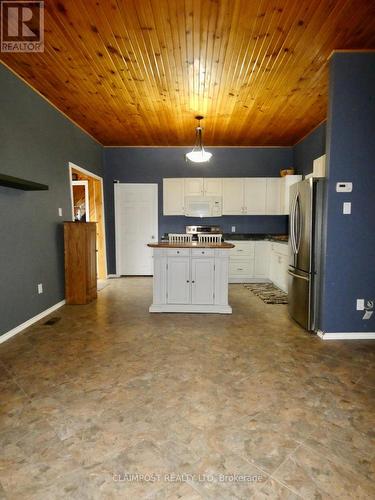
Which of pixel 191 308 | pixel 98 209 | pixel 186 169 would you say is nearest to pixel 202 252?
pixel 191 308

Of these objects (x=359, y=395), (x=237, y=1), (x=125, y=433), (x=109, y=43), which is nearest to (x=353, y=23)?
(x=237, y=1)

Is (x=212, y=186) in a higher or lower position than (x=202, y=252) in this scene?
higher

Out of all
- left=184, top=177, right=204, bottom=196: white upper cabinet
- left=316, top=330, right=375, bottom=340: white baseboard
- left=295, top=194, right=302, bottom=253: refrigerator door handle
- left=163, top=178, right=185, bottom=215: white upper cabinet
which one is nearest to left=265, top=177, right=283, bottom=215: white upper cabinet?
left=184, top=177, right=204, bottom=196: white upper cabinet

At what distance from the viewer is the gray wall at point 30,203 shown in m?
2.85

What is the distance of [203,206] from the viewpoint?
5.74m

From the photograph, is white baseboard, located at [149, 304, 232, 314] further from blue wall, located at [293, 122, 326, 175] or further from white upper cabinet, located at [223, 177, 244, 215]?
Result: blue wall, located at [293, 122, 326, 175]

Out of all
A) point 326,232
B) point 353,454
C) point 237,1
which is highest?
point 237,1

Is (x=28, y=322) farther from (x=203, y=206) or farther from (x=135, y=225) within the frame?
(x=203, y=206)

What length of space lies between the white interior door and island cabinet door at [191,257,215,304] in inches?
99.6

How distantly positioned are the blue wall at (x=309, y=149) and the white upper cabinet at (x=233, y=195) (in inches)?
48.4

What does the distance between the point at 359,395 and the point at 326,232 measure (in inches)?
60.6

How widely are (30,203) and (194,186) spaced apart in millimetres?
3322

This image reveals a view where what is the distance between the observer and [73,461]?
137cm

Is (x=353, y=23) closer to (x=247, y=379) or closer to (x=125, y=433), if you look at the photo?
(x=247, y=379)
